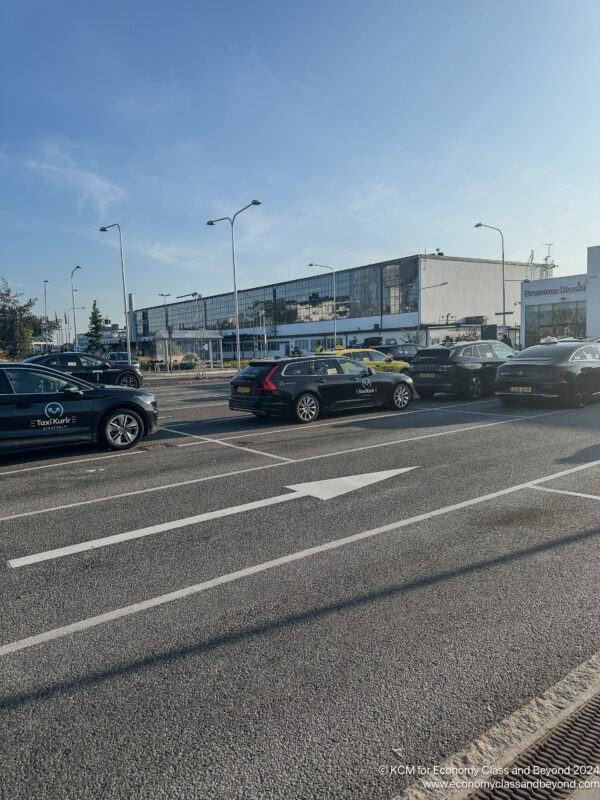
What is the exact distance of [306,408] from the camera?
12.8 meters

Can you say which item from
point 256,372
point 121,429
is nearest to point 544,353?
point 256,372

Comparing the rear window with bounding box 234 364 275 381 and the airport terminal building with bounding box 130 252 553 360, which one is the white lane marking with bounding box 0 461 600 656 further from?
the airport terminal building with bounding box 130 252 553 360

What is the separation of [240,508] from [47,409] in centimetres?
469

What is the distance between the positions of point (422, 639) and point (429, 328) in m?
71.4

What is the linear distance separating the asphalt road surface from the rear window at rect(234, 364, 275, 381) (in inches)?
208

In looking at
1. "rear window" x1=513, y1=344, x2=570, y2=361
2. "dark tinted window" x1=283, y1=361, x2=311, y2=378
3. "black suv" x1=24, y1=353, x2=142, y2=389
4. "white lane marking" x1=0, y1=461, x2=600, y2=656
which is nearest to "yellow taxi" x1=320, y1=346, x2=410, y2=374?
"rear window" x1=513, y1=344, x2=570, y2=361

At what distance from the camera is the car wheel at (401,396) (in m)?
14.5

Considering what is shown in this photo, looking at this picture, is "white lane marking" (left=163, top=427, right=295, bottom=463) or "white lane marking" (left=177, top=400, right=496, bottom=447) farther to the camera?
"white lane marking" (left=177, top=400, right=496, bottom=447)

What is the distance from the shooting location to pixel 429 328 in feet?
236

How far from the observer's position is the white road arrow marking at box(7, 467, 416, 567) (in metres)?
4.83

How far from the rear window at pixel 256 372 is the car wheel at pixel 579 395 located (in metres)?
7.56

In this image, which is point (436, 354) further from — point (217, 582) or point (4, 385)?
point (217, 582)

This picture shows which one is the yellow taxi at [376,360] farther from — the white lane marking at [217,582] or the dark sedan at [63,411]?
the white lane marking at [217,582]

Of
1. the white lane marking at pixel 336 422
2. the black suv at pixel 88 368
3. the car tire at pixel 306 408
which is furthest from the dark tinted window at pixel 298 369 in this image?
the black suv at pixel 88 368
